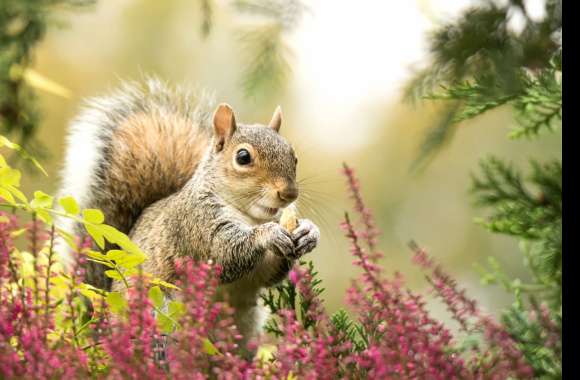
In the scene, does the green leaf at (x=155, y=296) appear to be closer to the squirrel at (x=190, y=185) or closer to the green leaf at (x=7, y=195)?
the green leaf at (x=7, y=195)

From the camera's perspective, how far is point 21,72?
1.55 metres

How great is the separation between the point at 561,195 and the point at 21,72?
1.03 m

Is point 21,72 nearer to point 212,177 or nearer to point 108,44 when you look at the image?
point 212,177

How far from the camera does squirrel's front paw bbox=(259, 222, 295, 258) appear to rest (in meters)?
1.44

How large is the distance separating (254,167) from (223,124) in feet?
0.43

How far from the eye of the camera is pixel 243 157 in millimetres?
1526

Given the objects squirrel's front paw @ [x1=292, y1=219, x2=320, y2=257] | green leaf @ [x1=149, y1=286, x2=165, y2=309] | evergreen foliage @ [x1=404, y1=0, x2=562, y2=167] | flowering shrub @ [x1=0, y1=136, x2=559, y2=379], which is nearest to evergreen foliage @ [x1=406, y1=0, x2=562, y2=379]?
evergreen foliage @ [x1=404, y1=0, x2=562, y2=167]

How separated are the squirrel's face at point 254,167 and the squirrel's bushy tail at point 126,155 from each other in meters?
0.26

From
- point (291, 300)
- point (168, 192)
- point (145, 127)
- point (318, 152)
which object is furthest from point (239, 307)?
point (318, 152)

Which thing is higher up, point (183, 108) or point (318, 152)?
point (318, 152)

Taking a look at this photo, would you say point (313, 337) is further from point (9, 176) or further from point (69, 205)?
point (9, 176)

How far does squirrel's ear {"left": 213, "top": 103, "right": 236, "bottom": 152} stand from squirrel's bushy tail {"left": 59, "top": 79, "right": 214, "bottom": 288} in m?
0.25

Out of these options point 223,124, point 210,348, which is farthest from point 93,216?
point 223,124

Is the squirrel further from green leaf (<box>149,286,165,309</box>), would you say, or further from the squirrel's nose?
green leaf (<box>149,286,165,309</box>)
